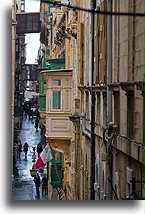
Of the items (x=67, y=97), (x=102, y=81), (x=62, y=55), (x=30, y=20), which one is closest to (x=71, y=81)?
(x=67, y=97)

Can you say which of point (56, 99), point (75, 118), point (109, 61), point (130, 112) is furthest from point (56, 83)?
point (130, 112)

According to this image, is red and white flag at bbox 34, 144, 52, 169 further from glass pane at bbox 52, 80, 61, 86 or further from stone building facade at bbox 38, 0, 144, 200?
glass pane at bbox 52, 80, 61, 86

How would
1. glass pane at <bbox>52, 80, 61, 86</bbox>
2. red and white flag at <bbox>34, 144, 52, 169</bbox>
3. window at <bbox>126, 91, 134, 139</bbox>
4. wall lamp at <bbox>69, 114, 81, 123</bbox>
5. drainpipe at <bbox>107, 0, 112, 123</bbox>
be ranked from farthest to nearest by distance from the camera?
glass pane at <bbox>52, 80, 61, 86</bbox> < red and white flag at <bbox>34, 144, 52, 169</bbox> < wall lamp at <bbox>69, 114, 81, 123</bbox> < drainpipe at <bbox>107, 0, 112, 123</bbox> < window at <bbox>126, 91, 134, 139</bbox>

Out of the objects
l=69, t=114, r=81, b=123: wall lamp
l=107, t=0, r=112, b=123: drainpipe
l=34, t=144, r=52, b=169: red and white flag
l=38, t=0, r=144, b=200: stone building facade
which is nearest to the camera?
l=38, t=0, r=144, b=200: stone building facade

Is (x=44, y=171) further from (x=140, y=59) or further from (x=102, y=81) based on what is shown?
(x=140, y=59)

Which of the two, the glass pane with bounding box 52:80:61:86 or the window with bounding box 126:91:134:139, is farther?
the glass pane with bounding box 52:80:61:86

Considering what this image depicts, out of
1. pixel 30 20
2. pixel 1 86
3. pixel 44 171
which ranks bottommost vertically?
pixel 44 171

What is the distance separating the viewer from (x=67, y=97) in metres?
9.87

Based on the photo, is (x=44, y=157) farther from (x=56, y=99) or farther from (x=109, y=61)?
(x=109, y=61)

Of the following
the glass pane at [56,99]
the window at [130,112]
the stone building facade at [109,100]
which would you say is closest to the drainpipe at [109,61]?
the stone building facade at [109,100]

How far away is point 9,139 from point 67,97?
11.9 ft

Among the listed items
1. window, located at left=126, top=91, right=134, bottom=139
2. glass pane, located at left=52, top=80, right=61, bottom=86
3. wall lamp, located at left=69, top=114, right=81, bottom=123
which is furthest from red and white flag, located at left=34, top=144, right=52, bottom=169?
window, located at left=126, top=91, right=134, bottom=139

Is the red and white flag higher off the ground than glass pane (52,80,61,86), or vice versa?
glass pane (52,80,61,86)

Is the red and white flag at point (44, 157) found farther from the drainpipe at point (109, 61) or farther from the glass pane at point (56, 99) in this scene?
the drainpipe at point (109, 61)
